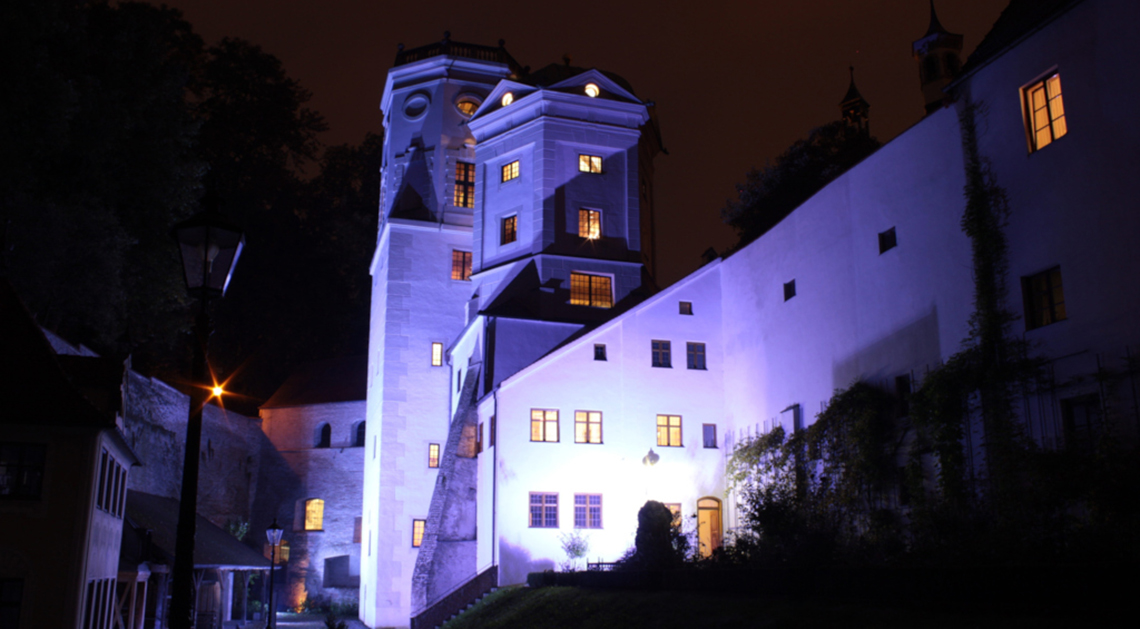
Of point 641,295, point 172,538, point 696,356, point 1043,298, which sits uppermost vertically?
point 641,295

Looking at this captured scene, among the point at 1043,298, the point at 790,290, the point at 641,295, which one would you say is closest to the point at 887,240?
the point at 790,290

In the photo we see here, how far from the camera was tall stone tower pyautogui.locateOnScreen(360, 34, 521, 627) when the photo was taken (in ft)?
122

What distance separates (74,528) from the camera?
675 inches

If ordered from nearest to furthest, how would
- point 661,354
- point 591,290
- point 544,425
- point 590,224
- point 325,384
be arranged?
point 544,425, point 661,354, point 591,290, point 590,224, point 325,384

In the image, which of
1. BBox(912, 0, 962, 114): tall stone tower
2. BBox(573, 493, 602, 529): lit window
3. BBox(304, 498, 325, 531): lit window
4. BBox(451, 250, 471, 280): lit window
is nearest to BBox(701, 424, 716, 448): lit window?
BBox(573, 493, 602, 529): lit window

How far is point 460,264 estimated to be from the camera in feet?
135

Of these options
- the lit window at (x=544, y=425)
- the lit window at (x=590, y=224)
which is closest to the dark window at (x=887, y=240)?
the lit window at (x=544, y=425)

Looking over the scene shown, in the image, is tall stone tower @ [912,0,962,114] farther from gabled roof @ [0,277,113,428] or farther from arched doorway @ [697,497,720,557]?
gabled roof @ [0,277,113,428]

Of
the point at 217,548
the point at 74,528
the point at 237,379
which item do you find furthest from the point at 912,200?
the point at 237,379

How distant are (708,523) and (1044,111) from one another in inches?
613

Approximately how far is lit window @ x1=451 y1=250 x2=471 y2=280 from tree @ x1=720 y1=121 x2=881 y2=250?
12.0 m

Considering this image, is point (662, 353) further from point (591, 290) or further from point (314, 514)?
point (314, 514)

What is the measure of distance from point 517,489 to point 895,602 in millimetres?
15239

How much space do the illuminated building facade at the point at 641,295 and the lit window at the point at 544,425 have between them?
9cm
